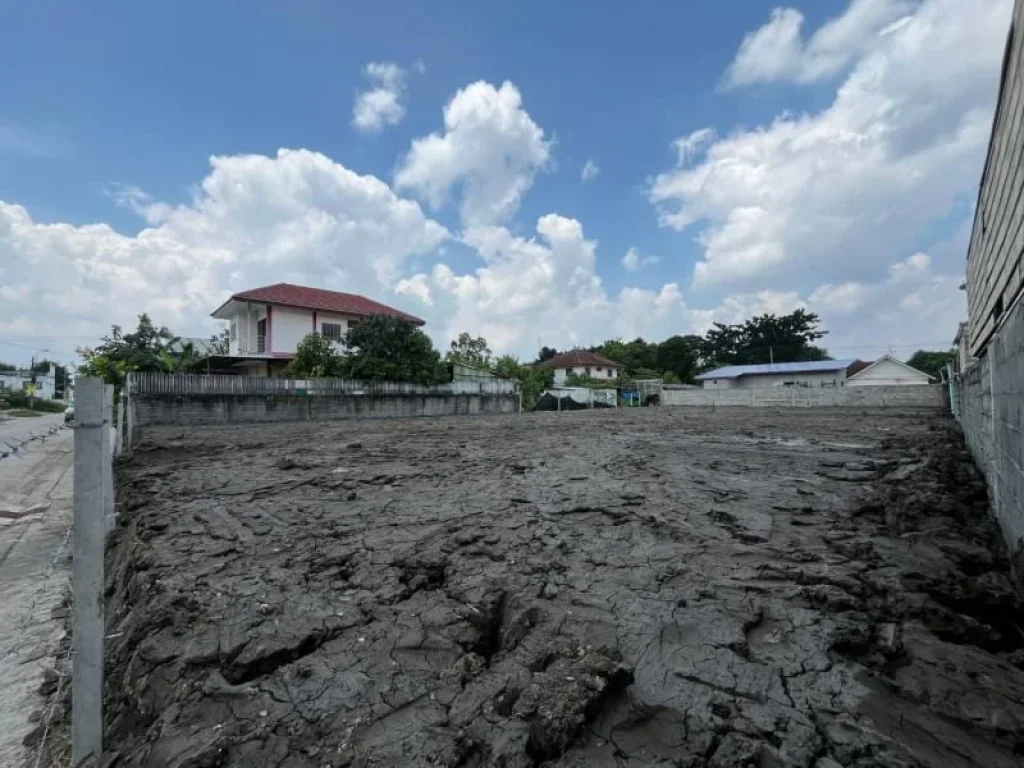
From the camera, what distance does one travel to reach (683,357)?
4497cm

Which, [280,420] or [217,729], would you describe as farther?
[280,420]

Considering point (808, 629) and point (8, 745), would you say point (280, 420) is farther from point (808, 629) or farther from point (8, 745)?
point (808, 629)

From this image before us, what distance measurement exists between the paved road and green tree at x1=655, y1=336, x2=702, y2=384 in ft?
141

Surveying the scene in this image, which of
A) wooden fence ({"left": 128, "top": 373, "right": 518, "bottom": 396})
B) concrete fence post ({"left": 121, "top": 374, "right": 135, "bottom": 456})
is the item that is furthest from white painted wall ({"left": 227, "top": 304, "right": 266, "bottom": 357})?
concrete fence post ({"left": 121, "top": 374, "right": 135, "bottom": 456})

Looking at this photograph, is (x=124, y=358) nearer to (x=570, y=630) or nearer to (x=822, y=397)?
(x=570, y=630)

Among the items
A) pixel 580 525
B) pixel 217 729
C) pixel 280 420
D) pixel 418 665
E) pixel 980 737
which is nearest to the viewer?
pixel 980 737

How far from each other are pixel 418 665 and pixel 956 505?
14.3ft

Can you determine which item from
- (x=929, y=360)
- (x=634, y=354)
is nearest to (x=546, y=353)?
(x=634, y=354)

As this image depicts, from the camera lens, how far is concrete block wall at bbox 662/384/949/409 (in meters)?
20.8

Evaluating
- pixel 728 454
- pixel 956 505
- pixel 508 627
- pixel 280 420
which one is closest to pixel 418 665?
pixel 508 627

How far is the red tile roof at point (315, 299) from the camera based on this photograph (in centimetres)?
2280

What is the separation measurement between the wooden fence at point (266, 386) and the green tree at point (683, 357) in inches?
1138

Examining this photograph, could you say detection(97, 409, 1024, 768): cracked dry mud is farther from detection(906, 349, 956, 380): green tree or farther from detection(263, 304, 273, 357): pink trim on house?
detection(906, 349, 956, 380): green tree

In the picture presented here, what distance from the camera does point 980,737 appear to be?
150 centimetres
